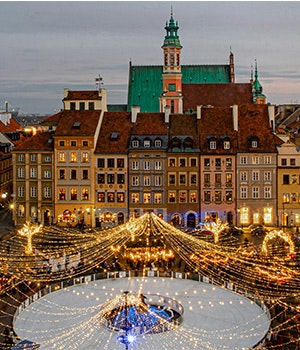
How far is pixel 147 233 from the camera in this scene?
5047 cm

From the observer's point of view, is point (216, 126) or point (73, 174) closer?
point (73, 174)

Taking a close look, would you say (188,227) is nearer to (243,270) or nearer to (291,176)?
(291,176)

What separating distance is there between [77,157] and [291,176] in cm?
2067

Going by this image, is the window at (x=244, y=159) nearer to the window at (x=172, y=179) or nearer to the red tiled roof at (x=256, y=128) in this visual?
the red tiled roof at (x=256, y=128)

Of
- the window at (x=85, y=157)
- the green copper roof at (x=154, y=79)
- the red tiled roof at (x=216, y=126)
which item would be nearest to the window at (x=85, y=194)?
the window at (x=85, y=157)

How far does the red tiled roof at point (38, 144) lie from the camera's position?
203ft

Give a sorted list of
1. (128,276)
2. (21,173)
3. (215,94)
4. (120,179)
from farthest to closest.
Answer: (215,94), (21,173), (120,179), (128,276)

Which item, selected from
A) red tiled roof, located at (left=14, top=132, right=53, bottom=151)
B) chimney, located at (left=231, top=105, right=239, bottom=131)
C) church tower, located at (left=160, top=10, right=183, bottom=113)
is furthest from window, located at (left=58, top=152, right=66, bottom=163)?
church tower, located at (left=160, top=10, right=183, bottom=113)

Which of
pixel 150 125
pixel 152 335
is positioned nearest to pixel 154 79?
pixel 150 125

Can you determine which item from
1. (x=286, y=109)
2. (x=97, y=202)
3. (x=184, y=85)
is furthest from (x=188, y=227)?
(x=286, y=109)

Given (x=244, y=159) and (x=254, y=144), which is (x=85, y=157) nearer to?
(x=244, y=159)

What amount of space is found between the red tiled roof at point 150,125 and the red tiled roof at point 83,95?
17.4ft

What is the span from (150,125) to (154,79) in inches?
1168

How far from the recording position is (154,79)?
90688 mm
